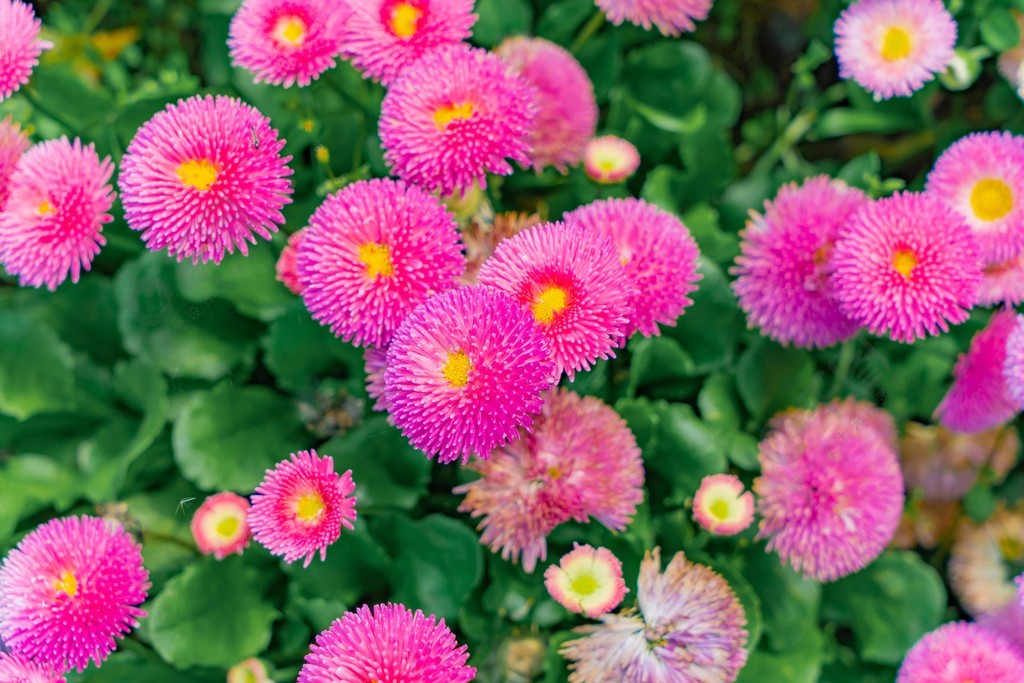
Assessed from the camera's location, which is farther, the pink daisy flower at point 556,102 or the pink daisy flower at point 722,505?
the pink daisy flower at point 556,102

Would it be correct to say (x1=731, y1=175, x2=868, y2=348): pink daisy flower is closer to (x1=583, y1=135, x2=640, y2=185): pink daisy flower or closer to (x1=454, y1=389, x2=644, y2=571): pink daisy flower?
(x1=583, y1=135, x2=640, y2=185): pink daisy flower

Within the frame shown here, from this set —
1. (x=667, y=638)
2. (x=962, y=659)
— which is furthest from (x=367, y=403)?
(x=962, y=659)

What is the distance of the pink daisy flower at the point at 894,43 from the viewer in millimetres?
1503

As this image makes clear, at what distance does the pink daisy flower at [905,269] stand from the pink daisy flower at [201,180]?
866 millimetres

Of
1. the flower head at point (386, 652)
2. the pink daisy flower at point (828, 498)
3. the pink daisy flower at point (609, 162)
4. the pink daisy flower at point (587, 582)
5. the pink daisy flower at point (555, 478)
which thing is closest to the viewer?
the flower head at point (386, 652)

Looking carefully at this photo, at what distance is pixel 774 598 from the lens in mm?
1534

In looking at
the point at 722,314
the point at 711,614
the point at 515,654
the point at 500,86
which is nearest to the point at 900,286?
the point at 722,314

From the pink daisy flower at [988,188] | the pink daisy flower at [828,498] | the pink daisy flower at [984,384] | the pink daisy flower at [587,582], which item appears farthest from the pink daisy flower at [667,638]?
the pink daisy flower at [988,188]

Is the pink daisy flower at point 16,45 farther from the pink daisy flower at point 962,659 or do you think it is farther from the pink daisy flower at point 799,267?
the pink daisy flower at point 962,659

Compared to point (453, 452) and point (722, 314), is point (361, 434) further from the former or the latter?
point (722, 314)

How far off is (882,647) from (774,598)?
0.25 metres

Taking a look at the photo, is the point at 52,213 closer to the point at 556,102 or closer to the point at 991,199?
the point at 556,102

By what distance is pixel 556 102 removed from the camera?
5.02ft

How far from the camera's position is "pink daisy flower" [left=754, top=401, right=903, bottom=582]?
1.35 metres
